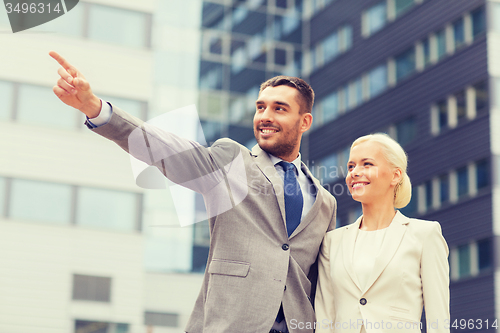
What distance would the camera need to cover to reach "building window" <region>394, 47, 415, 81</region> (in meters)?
24.4

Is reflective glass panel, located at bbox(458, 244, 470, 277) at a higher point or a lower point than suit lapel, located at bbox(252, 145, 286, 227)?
higher

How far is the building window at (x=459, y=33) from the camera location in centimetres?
2188

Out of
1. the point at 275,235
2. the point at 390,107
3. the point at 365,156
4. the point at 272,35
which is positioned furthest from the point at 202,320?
the point at 272,35

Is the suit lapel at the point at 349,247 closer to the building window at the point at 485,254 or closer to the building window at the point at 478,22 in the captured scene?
the building window at the point at 485,254

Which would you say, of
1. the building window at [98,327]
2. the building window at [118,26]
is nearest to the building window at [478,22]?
the building window at [118,26]

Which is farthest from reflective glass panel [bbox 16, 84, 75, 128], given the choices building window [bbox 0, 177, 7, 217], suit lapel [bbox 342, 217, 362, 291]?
suit lapel [bbox 342, 217, 362, 291]

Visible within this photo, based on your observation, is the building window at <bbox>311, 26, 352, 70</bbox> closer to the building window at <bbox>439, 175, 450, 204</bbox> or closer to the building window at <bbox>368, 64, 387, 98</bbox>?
the building window at <bbox>368, 64, 387, 98</bbox>

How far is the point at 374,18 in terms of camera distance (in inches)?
1021

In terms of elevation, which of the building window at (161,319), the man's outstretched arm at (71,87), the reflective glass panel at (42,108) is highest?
the reflective glass panel at (42,108)

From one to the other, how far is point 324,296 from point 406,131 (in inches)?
834

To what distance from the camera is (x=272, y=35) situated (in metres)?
27.1

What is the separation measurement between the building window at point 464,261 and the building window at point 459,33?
6.33 meters

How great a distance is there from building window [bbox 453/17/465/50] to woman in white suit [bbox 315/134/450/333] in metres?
18.8

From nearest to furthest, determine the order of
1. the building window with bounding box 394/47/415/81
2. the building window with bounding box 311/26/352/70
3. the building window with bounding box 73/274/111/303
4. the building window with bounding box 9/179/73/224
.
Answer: the building window with bounding box 73/274/111/303
the building window with bounding box 9/179/73/224
the building window with bounding box 394/47/415/81
the building window with bounding box 311/26/352/70
